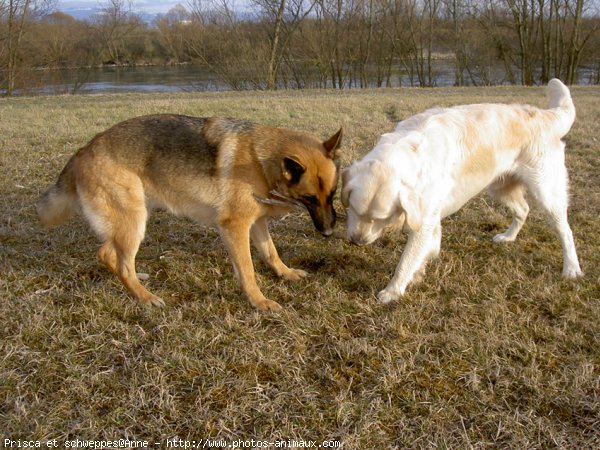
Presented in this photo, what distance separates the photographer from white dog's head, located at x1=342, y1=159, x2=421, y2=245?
2.95 metres

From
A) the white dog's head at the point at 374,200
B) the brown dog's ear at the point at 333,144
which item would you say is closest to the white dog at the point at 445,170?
the white dog's head at the point at 374,200

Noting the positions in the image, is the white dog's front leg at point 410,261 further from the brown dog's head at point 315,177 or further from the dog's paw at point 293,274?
the dog's paw at point 293,274

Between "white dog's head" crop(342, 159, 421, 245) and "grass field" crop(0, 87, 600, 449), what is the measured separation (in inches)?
21.8

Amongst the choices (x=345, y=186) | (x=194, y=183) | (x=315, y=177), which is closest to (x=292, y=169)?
(x=315, y=177)

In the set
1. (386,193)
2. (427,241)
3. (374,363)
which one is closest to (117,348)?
(374,363)

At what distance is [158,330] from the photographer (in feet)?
10.0

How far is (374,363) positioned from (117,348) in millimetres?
1574

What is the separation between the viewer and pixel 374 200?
118 inches

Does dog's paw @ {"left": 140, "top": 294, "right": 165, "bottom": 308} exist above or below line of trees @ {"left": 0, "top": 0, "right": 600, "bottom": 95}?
below

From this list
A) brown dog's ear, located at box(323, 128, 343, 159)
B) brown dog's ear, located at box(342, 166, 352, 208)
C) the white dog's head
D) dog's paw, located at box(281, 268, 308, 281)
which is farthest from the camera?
dog's paw, located at box(281, 268, 308, 281)

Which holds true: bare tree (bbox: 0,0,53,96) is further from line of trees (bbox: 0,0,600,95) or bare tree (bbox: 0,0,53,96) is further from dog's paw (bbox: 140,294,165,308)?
dog's paw (bbox: 140,294,165,308)

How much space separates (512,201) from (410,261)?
1419 mm

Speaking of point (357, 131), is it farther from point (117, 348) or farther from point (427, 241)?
point (117, 348)

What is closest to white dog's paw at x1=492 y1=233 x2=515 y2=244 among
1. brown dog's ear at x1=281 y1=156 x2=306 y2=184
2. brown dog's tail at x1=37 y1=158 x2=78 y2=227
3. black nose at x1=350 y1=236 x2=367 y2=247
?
black nose at x1=350 y1=236 x2=367 y2=247
